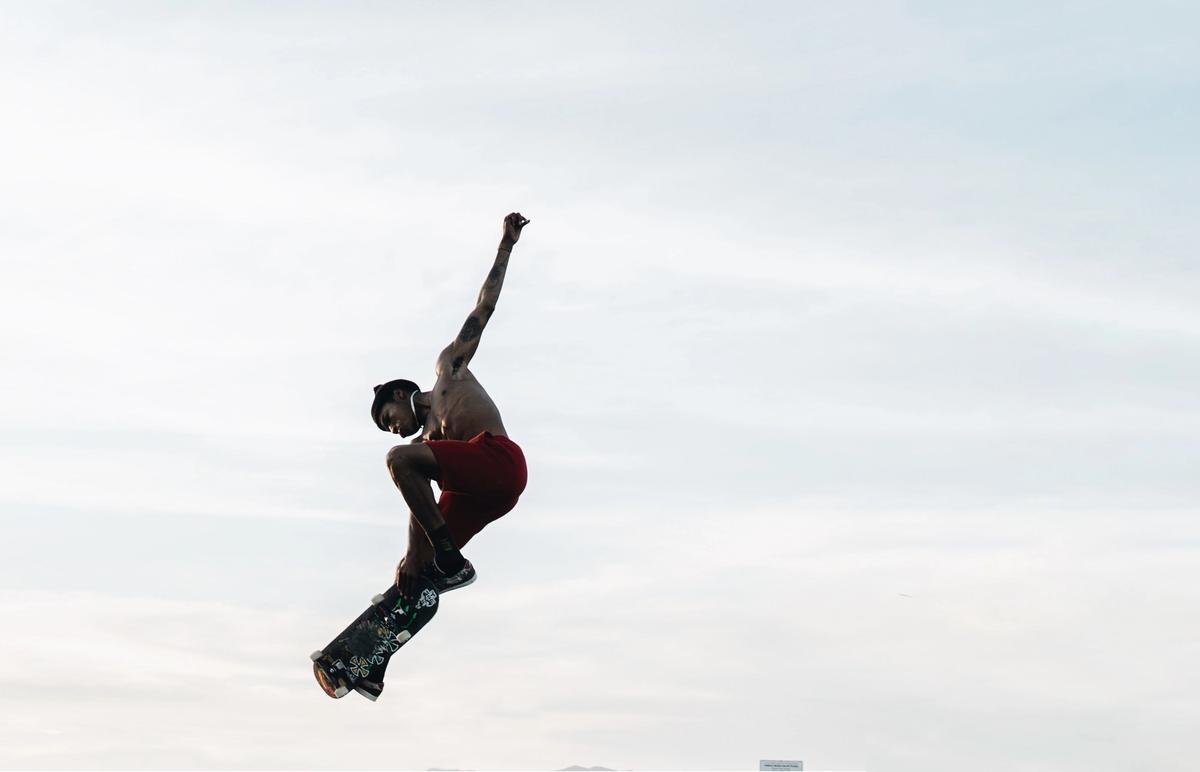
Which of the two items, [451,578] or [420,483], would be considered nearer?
[420,483]

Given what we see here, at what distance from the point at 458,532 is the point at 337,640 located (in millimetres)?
1936

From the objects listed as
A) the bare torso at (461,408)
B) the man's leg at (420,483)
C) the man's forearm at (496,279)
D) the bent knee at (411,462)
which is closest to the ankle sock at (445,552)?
the man's leg at (420,483)

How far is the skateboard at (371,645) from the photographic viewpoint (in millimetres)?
20703

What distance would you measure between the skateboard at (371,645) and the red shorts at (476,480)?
0.87 metres

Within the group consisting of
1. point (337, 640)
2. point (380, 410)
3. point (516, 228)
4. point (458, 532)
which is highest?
point (516, 228)

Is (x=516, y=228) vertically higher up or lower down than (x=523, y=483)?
higher up

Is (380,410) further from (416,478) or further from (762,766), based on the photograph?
(762,766)

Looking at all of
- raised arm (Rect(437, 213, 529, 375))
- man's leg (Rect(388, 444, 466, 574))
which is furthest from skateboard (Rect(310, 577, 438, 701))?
raised arm (Rect(437, 213, 529, 375))

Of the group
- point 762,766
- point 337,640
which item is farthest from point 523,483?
point 762,766

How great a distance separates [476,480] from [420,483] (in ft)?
2.33

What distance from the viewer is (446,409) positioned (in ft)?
68.2

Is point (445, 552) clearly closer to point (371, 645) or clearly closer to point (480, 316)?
point (371, 645)

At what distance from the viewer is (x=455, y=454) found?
2023 cm

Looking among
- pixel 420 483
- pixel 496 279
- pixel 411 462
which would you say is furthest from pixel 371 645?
pixel 496 279
